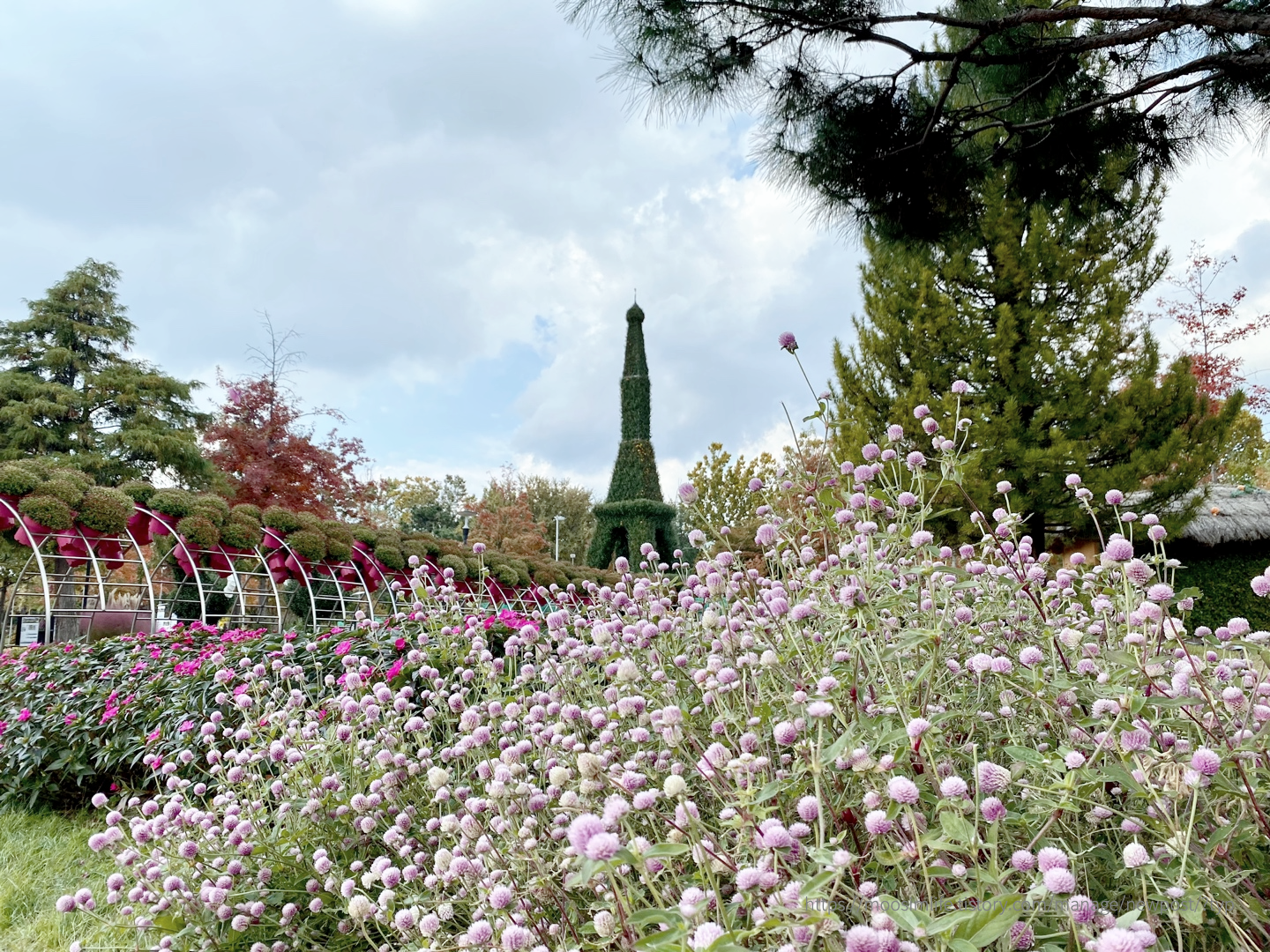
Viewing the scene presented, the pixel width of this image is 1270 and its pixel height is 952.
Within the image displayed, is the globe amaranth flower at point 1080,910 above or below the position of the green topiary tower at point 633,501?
below

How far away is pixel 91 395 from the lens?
19016mm

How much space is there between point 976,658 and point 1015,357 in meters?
9.65

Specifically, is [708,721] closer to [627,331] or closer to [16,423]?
[627,331]

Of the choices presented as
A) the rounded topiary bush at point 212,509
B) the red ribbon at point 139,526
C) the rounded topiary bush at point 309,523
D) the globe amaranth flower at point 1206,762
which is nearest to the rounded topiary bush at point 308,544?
the rounded topiary bush at point 309,523

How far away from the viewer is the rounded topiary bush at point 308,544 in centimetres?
698

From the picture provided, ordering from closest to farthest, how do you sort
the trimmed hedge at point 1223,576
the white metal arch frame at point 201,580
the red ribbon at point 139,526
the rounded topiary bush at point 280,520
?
1. the white metal arch frame at point 201,580
2. the red ribbon at point 139,526
3. the rounded topiary bush at point 280,520
4. the trimmed hedge at point 1223,576

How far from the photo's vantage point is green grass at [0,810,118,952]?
2549 mm

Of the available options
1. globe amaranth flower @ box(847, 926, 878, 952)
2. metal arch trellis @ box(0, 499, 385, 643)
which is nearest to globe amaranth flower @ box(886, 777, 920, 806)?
globe amaranth flower @ box(847, 926, 878, 952)

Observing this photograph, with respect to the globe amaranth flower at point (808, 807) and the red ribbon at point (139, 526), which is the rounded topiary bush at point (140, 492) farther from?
the globe amaranth flower at point (808, 807)

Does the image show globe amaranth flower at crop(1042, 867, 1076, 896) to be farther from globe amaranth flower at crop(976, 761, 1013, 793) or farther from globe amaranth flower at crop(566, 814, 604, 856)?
globe amaranth flower at crop(566, 814, 604, 856)

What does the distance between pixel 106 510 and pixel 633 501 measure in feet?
36.2

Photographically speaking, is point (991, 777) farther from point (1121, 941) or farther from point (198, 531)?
point (198, 531)

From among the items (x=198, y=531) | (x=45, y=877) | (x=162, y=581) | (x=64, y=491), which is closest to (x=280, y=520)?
(x=198, y=531)

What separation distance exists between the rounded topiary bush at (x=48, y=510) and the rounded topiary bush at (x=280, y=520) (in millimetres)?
1504
